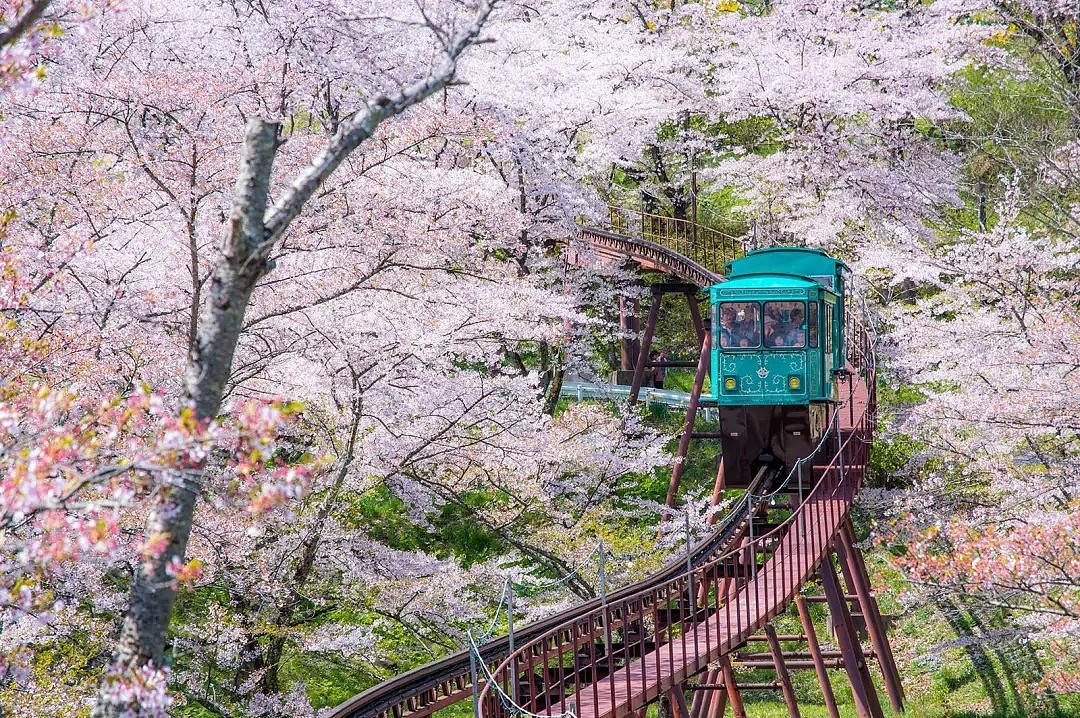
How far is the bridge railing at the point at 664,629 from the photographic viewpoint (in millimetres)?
9703

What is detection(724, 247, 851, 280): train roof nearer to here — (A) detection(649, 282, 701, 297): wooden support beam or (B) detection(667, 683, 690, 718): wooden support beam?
(A) detection(649, 282, 701, 297): wooden support beam

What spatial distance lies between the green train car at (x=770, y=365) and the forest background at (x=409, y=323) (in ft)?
6.38

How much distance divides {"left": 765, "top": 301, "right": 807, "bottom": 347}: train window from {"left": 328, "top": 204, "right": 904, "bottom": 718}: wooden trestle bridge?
1.47 m

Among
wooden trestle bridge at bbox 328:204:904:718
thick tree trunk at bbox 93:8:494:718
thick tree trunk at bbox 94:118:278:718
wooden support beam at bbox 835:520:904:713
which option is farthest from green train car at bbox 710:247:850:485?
thick tree trunk at bbox 94:118:278:718

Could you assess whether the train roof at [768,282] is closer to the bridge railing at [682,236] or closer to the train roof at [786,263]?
the train roof at [786,263]

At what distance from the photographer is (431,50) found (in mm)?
17297

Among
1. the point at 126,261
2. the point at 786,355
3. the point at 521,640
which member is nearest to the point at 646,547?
the point at 786,355

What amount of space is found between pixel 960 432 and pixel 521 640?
11103 millimetres

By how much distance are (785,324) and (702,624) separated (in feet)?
19.7

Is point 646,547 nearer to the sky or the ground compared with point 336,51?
nearer to the ground

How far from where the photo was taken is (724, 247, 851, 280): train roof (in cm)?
1938

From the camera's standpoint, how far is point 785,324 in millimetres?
18156

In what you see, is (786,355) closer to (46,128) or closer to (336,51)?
(336,51)

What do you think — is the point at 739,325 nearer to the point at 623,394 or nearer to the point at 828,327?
the point at 828,327
